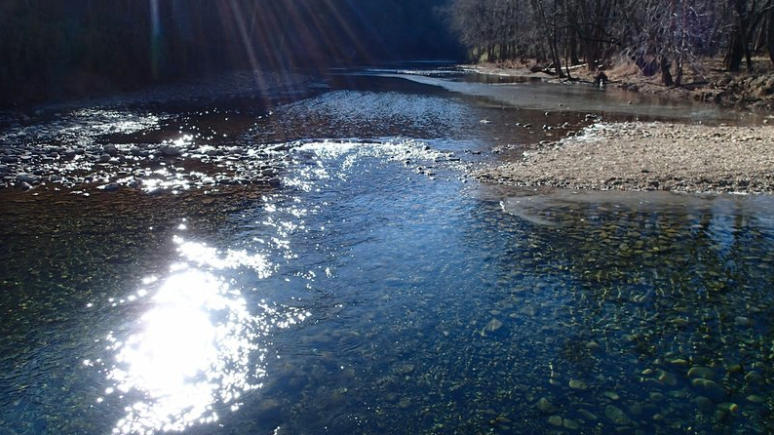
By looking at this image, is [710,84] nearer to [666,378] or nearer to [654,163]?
[654,163]

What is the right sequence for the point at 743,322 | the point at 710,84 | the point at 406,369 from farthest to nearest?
1. the point at 710,84
2. the point at 743,322
3. the point at 406,369

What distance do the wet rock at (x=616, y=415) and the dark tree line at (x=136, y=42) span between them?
1275 inches

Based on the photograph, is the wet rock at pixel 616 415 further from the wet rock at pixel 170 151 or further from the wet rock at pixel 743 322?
the wet rock at pixel 170 151

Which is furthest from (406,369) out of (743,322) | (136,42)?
(136,42)

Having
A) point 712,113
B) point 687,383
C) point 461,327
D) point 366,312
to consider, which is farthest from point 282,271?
point 712,113

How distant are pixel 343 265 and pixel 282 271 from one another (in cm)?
99

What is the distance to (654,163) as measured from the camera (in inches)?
561

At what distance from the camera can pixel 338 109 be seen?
29906mm

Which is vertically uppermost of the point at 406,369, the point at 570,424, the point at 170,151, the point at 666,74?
the point at 666,74

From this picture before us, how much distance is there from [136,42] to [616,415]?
42912 mm

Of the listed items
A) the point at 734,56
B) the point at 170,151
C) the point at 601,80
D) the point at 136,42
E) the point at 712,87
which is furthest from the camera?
the point at 601,80

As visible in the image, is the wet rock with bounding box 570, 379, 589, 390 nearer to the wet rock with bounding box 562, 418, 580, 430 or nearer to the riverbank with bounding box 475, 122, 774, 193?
the wet rock with bounding box 562, 418, 580, 430

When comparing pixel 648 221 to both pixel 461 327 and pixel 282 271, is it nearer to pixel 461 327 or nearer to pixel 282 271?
pixel 461 327

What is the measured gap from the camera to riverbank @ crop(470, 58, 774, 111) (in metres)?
28.3
